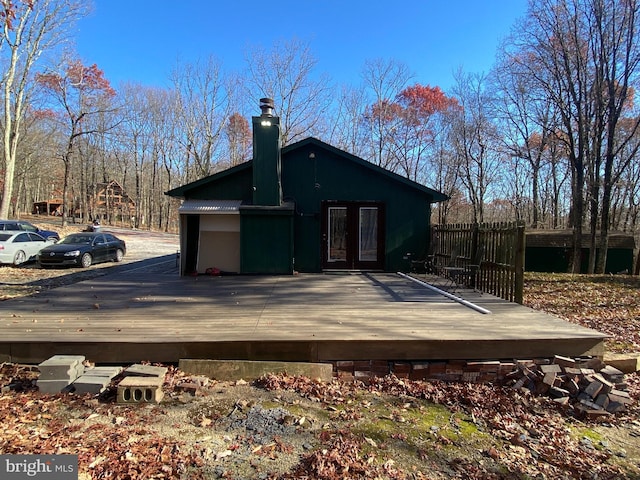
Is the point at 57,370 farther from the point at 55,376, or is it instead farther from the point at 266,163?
the point at 266,163

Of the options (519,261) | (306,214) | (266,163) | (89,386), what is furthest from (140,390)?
(306,214)

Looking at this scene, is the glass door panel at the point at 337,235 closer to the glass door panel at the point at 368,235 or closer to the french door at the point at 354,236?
the french door at the point at 354,236

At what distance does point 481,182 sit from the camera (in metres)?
26.1

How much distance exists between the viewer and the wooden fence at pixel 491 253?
6480 millimetres

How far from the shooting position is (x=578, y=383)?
406 cm

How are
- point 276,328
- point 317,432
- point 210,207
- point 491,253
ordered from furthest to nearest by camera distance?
point 210,207, point 491,253, point 276,328, point 317,432

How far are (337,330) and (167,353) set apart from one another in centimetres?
198

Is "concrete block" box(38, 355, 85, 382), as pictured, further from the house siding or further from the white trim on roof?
the house siding

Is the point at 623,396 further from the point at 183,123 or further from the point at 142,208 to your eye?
the point at 142,208

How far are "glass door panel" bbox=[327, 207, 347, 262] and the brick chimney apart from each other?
1.69 meters

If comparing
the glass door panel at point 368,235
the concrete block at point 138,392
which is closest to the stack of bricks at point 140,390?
the concrete block at point 138,392

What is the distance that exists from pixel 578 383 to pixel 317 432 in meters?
3.00

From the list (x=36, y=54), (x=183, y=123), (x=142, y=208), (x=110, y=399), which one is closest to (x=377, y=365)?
(x=110, y=399)

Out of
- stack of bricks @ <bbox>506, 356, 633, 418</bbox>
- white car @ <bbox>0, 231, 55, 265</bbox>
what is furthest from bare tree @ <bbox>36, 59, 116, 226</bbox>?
stack of bricks @ <bbox>506, 356, 633, 418</bbox>
